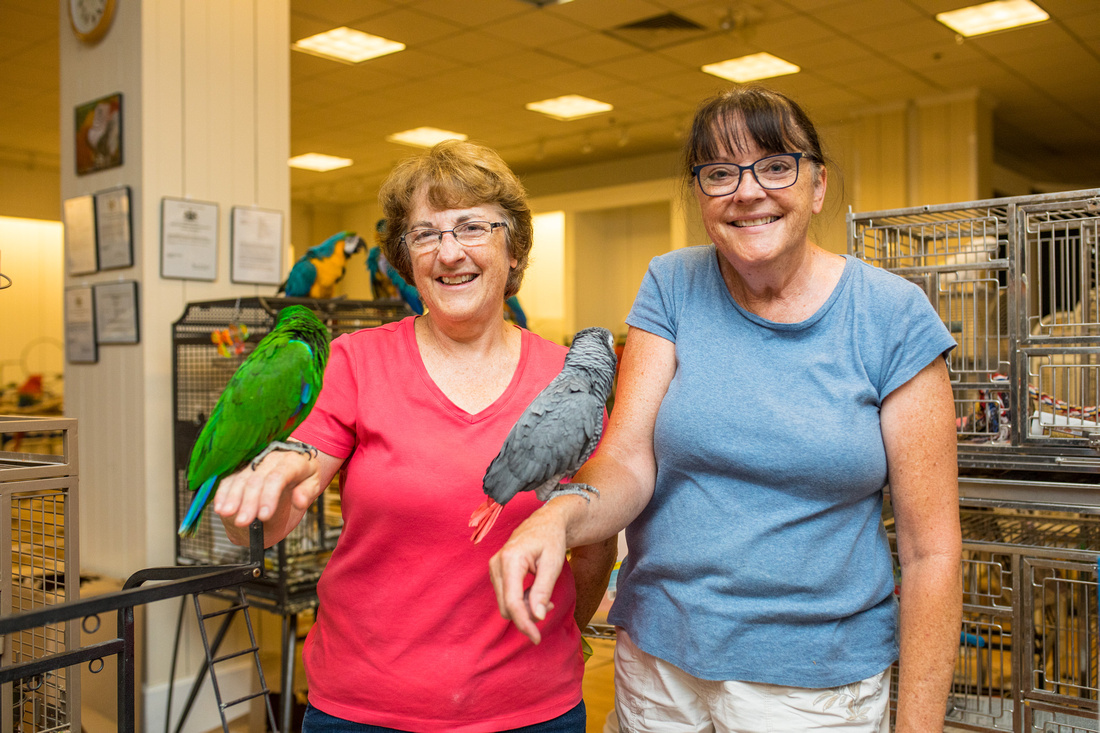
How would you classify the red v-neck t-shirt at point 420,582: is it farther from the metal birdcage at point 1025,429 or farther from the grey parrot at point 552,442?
the metal birdcage at point 1025,429

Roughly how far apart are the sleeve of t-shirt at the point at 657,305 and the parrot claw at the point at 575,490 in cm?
27

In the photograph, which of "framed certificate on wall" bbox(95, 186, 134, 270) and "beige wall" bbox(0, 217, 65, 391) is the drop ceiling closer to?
"beige wall" bbox(0, 217, 65, 391)

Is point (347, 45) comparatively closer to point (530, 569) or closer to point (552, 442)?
point (552, 442)

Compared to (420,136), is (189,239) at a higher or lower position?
lower

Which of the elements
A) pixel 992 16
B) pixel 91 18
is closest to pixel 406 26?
pixel 91 18

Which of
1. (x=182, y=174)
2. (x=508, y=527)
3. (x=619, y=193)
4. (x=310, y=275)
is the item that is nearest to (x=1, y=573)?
(x=508, y=527)

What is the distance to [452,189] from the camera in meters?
1.25

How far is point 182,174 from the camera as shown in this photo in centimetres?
317

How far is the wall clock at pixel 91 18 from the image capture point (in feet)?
10.4

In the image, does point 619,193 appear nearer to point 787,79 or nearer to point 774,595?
point 787,79

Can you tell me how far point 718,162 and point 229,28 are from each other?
2.82 metres

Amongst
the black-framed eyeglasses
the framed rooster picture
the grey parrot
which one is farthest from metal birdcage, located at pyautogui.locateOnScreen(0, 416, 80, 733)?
the framed rooster picture

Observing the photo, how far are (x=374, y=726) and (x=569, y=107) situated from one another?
6763 millimetres

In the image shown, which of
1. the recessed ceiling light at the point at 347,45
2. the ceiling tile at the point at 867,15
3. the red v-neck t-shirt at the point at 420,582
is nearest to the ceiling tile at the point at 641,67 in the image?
the ceiling tile at the point at 867,15
